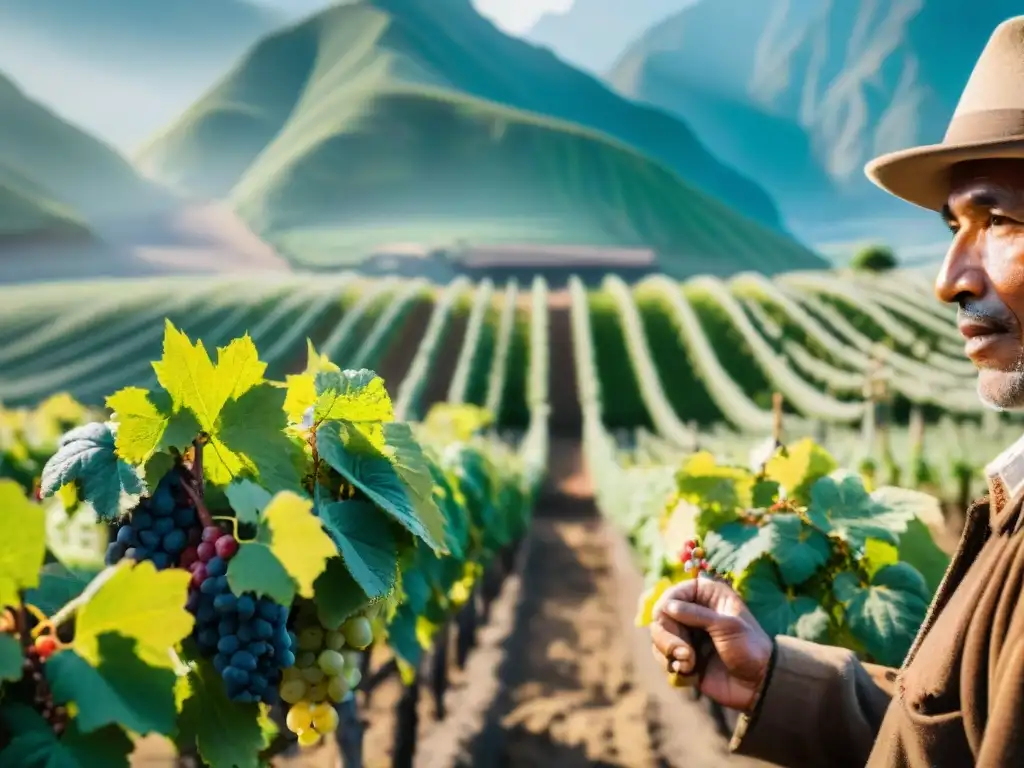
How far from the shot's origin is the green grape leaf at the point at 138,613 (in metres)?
1.07

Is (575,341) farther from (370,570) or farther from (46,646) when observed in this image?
(46,646)

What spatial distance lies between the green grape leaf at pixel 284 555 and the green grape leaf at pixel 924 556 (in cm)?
213

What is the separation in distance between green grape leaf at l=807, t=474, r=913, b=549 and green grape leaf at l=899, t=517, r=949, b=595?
0.27 meters

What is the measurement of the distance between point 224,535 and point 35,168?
258 feet

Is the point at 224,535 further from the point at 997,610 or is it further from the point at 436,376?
the point at 436,376

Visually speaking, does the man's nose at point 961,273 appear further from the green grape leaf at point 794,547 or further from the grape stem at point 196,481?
the grape stem at point 196,481

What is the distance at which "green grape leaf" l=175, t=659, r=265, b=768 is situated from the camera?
1433 mm

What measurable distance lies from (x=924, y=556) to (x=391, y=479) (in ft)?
6.23

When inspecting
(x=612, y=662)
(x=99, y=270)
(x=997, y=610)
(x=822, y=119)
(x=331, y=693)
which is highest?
(x=822, y=119)

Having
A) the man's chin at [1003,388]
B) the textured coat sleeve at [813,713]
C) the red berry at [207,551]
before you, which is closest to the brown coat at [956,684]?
the textured coat sleeve at [813,713]

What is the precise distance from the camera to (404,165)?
85562mm

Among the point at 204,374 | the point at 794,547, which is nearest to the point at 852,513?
the point at 794,547

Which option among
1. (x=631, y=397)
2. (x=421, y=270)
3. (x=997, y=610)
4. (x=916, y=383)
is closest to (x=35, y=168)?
(x=421, y=270)

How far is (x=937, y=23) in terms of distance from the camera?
102 m
